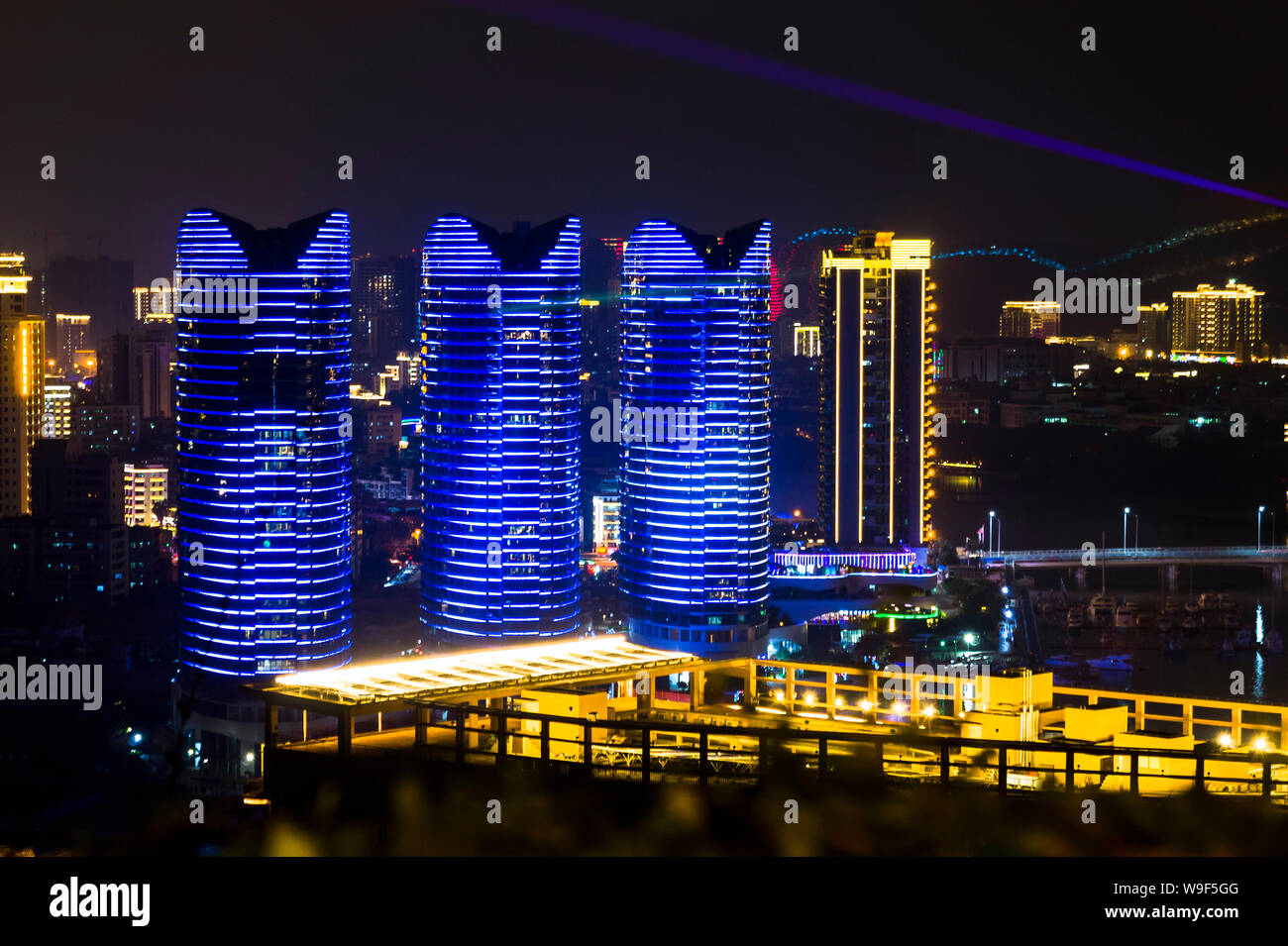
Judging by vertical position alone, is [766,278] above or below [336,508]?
above

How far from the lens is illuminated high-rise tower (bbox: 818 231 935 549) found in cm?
2086

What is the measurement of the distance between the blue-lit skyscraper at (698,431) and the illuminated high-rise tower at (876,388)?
174 inches

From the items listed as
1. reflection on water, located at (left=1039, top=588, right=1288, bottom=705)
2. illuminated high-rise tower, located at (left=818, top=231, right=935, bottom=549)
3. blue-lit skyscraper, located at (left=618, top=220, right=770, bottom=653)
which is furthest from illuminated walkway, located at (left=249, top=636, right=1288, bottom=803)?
illuminated high-rise tower, located at (left=818, top=231, right=935, bottom=549)

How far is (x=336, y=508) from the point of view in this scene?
585 inches

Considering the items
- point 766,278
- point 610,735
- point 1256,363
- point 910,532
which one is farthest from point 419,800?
point 1256,363

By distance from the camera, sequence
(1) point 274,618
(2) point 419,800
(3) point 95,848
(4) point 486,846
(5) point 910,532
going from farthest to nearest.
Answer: (5) point 910,532, (1) point 274,618, (3) point 95,848, (2) point 419,800, (4) point 486,846

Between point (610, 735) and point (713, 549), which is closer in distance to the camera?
point (610, 735)

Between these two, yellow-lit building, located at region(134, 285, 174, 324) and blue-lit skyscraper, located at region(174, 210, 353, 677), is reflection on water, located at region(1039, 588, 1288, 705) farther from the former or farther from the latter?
yellow-lit building, located at region(134, 285, 174, 324)

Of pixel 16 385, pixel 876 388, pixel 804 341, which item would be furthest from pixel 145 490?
pixel 804 341

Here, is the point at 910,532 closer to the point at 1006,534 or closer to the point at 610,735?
the point at 1006,534

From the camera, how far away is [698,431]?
16656 millimetres

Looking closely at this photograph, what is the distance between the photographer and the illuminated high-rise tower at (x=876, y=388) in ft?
68.4

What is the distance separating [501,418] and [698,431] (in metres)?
2.11

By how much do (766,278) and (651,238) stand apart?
3.90 ft
